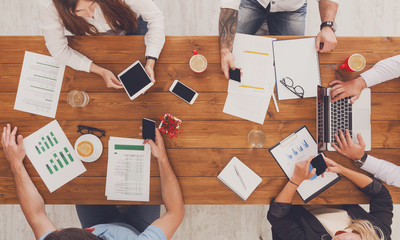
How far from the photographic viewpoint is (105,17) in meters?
1.40

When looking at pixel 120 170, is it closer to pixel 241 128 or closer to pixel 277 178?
pixel 241 128

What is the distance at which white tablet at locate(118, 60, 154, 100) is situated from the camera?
140 centimetres

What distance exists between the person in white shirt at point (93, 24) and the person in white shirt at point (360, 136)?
1084mm

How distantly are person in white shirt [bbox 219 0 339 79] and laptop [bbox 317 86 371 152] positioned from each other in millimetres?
323

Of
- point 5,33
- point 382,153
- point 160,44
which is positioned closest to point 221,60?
point 160,44

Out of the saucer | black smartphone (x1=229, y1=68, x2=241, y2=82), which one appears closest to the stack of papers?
black smartphone (x1=229, y1=68, x2=241, y2=82)

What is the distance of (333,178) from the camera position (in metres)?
1.43

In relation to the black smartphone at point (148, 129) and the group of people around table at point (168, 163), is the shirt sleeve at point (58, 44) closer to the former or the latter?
the group of people around table at point (168, 163)

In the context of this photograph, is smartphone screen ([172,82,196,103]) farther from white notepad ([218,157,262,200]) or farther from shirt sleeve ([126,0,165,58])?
white notepad ([218,157,262,200])

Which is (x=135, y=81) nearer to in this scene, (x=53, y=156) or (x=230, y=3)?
(x=53, y=156)

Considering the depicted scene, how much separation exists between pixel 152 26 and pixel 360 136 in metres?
1.35

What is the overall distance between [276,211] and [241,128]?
1.68ft

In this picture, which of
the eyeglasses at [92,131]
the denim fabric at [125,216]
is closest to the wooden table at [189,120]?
the eyeglasses at [92,131]

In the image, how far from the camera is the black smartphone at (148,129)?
1.41 meters
